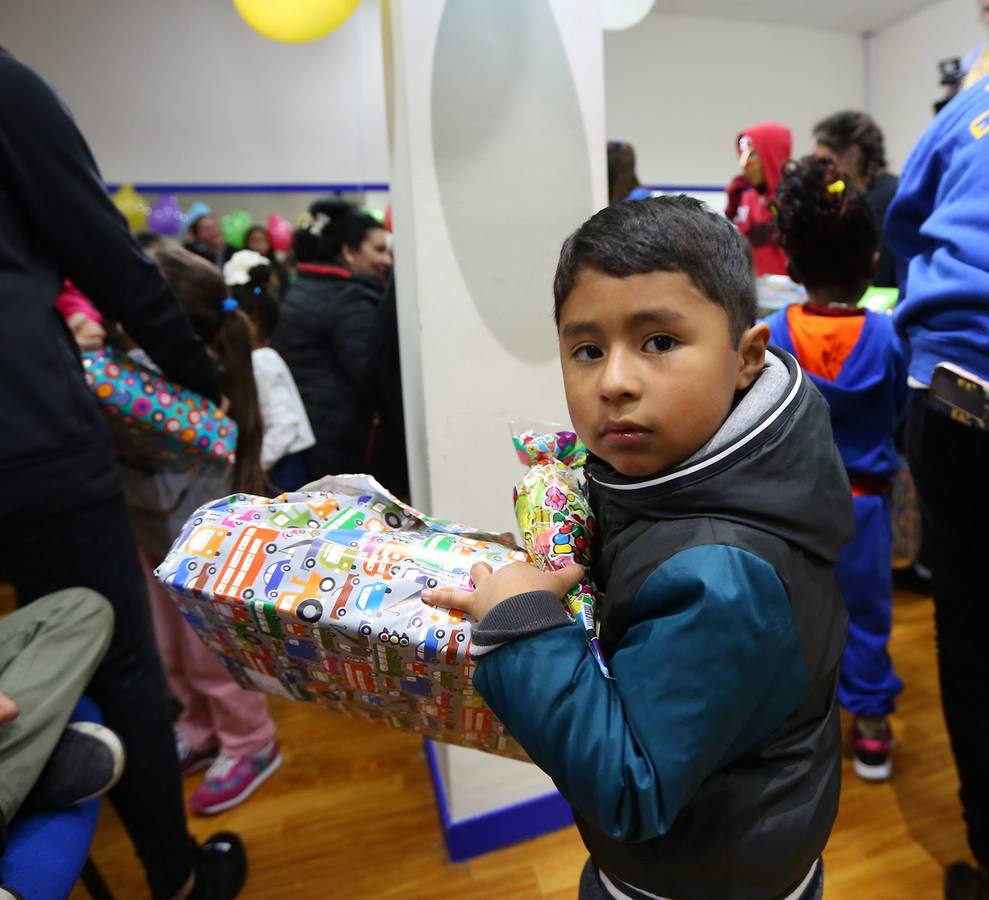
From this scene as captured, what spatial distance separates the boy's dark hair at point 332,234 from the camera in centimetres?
200

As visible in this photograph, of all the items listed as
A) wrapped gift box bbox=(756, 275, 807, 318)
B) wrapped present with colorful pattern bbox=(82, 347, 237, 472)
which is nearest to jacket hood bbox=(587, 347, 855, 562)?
wrapped present with colorful pattern bbox=(82, 347, 237, 472)

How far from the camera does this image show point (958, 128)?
0.95m

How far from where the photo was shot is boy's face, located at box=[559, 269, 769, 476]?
0.55m

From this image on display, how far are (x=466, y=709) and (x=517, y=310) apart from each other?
0.80 metres

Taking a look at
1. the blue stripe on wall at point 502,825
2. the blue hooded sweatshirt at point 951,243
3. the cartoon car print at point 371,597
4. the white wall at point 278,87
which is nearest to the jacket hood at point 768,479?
the cartoon car print at point 371,597

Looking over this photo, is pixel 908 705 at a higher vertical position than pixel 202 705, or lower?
lower

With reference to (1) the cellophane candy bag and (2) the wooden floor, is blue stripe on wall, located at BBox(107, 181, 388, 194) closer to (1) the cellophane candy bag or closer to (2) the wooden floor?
(2) the wooden floor

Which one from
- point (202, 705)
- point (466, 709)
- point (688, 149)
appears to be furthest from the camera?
point (688, 149)

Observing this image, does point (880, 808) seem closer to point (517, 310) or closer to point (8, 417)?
point (517, 310)

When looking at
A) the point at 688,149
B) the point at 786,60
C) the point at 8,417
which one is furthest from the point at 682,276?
the point at 786,60

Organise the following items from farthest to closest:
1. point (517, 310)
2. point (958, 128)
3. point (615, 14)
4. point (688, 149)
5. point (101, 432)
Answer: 1. point (688, 149)
2. point (615, 14)
3. point (517, 310)
4. point (101, 432)
5. point (958, 128)

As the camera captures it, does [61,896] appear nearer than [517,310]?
Yes

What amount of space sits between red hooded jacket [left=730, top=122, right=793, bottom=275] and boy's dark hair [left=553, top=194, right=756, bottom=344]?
6.74ft

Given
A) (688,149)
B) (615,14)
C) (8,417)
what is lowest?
(8,417)
